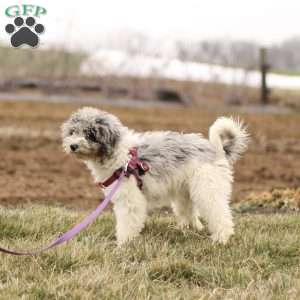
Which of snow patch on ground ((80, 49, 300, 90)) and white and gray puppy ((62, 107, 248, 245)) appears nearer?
white and gray puppy ((62, 107, 248, 245))

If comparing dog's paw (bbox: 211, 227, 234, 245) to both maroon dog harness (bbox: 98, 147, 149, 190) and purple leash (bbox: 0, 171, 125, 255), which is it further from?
purple leash (bbox: 0, 171, 125, 255)

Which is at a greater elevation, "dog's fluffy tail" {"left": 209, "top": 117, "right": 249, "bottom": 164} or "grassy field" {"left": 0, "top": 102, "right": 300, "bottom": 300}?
"dog's fluffy tail" {"left": 209, "top": 117, "right": 249, "bottom": 164}

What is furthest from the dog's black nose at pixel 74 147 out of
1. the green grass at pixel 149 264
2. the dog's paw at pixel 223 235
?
the dog's paw at pixel 223 235

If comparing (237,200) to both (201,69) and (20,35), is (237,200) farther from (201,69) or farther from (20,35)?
(201,69)

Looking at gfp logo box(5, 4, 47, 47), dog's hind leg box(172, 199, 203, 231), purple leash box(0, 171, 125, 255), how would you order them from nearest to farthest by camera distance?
1. purple leash box(0, 171, 125, 255)
2. dog's hind leg box(172, 199, 203, 231)
3. gfp logo box(5, 4, 47, 47)

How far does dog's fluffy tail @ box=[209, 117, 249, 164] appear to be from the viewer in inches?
254

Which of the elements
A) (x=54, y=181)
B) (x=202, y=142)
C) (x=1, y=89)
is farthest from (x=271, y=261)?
(x=1, y=89)

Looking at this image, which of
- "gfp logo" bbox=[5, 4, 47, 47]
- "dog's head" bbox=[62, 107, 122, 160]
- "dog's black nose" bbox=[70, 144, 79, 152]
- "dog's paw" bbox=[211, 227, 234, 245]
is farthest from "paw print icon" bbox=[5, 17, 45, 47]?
"dog's paw" bbox=[211, 227, 234, 245]

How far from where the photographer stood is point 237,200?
32.2 feet

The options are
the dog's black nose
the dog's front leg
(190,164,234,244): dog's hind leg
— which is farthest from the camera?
(190,164,234,244): dog's hind leg

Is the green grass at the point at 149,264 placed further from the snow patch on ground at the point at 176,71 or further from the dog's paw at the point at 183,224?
the snow patch on ground at the point at 176,71

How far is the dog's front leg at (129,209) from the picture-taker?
6.07 metres

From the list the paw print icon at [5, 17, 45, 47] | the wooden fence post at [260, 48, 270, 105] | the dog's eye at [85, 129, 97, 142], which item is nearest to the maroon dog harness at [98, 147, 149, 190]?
the dog's eye at [85, 129, 97, 142]

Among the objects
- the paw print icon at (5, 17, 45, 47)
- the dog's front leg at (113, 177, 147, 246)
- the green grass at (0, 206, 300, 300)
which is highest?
the paw print icon at (5, 17, 45, 47)
